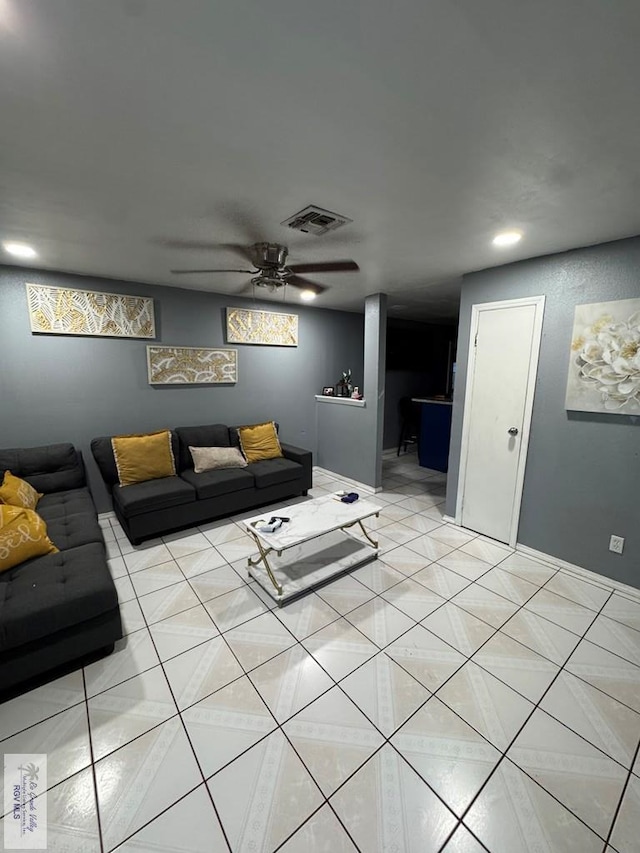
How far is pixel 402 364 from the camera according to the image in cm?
618

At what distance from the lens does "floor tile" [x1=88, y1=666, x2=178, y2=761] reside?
4.78 ft

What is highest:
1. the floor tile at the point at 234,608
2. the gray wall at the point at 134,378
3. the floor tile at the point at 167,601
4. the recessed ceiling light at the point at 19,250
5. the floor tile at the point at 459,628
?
the recessed ceiling light at the point at 19,250

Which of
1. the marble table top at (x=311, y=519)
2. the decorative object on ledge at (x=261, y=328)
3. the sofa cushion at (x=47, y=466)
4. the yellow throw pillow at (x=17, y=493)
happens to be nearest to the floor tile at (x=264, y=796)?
the marble table top at (x=311, y=519)

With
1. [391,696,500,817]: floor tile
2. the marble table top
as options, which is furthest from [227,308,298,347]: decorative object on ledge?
[391,696,500,817]: floor tile

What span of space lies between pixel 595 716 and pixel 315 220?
2.89 meters

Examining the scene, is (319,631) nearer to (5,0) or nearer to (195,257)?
(5,0)

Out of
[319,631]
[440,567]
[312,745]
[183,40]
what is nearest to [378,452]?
[440,567]

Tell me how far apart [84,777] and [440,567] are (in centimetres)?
234

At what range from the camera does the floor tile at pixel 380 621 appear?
2005 mm

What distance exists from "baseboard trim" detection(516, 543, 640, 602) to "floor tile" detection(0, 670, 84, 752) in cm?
315

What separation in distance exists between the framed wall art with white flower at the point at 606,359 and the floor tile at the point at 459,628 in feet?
5.45

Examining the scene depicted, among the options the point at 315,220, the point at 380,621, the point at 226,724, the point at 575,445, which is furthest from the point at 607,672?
the point at 315,220

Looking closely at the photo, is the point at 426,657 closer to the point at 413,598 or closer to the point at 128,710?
the point at 413,598

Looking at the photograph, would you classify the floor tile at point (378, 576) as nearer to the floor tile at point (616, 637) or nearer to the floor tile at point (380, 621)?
the floor tile at point (380, 621)
